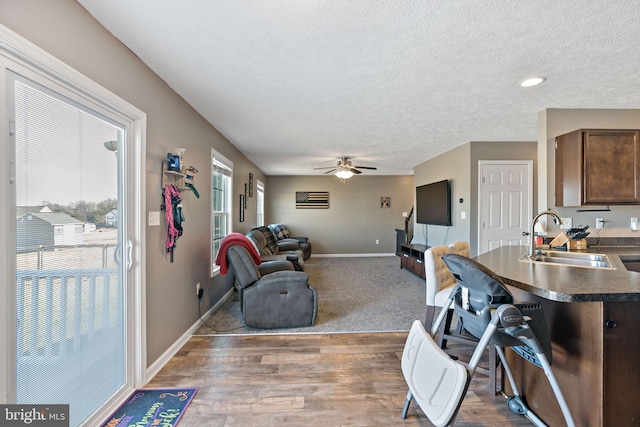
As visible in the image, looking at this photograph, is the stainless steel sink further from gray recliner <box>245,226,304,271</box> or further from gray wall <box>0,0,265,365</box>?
gray recliner <box>245,226,304,271</box>

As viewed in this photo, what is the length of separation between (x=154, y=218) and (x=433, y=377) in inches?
85.5

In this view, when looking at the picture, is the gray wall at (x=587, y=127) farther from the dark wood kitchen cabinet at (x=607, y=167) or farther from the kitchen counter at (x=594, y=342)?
the kitchen counter at (x=594, y=342)

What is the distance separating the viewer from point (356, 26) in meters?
1.53

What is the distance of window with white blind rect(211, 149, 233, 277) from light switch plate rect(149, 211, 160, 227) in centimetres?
128

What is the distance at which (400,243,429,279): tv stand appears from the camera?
4812 mm

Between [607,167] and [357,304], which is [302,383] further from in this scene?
[607,167]

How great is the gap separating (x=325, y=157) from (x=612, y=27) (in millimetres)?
4026

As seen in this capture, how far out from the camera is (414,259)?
5137 mm

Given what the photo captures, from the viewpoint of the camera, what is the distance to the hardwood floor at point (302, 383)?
1.60 metres

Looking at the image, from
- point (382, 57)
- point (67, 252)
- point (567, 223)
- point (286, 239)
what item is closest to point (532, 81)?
point (382, 57)

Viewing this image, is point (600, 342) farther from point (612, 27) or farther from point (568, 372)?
point (612, 27)

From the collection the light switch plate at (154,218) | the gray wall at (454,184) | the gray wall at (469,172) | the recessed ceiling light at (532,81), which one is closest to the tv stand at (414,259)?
the gray wall at (454,184)

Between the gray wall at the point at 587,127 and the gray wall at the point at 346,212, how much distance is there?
483 centimetres

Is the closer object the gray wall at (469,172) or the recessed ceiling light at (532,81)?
the recessed ceiling light at (532,81)
